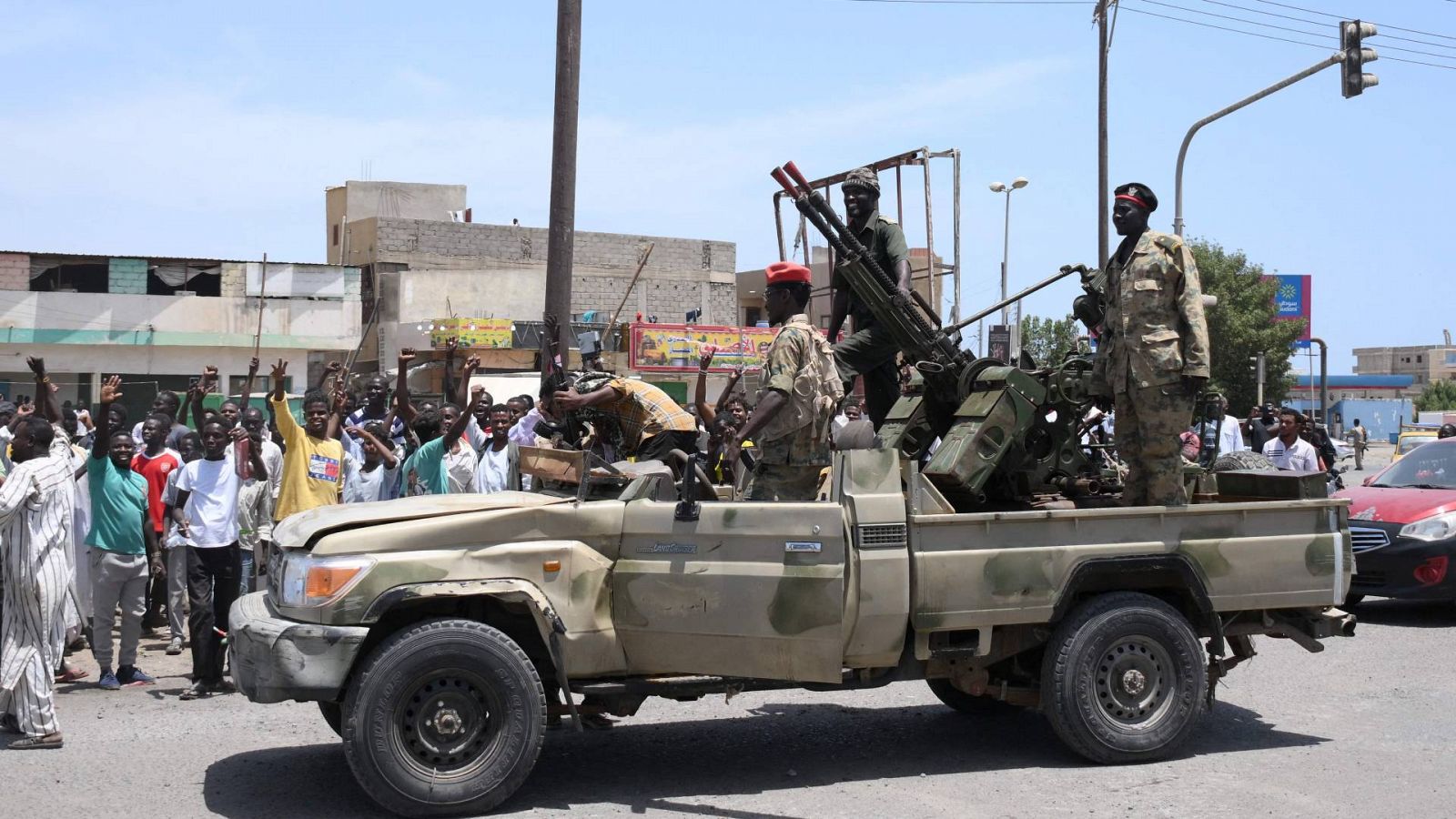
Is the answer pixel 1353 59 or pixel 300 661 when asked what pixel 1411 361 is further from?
pixel 300 661

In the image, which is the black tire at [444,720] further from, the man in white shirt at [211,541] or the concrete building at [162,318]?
the concrete building at [162,318]

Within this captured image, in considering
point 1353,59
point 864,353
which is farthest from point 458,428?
point 1353,59

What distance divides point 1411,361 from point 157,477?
135 meters

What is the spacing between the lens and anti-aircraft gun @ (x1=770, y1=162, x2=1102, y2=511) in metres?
7.10

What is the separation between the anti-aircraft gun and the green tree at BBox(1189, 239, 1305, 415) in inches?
1518

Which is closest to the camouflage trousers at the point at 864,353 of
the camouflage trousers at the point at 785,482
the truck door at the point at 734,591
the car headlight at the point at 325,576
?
the camouflage trousers at the point at 785,482

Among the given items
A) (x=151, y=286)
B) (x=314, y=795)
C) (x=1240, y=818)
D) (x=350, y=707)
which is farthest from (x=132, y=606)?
(x=151, y=286)

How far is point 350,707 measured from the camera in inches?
221

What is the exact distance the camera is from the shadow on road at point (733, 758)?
6.07 metres

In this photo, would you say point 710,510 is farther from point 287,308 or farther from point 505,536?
point 287,308

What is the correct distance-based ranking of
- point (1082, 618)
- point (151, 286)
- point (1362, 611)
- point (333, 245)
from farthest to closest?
1. point (333, 245)
2. point (151, 286)
3. point (1362, 611)
4. point (1082, 618)

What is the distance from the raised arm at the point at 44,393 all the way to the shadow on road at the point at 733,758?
136 inches

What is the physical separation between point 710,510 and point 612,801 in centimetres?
137

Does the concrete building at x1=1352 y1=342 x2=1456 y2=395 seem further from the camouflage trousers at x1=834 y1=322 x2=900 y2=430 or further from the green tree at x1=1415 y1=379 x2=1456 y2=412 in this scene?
the camouflage trousers at x1=834 y1=322 x2=900 y2=430
